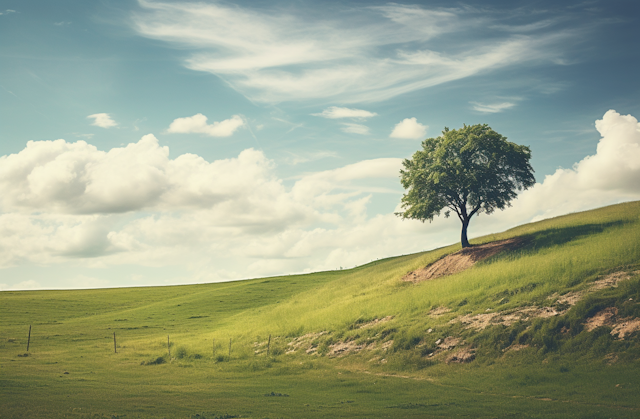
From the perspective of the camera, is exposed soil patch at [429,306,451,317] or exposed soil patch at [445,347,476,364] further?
exposed soil patch at [429,306,451,317]

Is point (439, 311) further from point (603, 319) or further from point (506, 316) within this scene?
point (603, 319)

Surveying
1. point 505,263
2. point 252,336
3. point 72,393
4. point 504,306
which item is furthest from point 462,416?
point 252,336

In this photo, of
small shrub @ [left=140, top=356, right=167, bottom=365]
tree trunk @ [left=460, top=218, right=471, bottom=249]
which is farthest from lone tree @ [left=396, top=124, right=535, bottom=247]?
small shrub @ [left=140, top=356, right=167, bottom=365]

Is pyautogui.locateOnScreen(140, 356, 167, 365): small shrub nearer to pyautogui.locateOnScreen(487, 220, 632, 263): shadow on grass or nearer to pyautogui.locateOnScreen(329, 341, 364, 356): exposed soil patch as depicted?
pyautogui.locateOnScreen(329, 341, 364, 356): exposed soil patch

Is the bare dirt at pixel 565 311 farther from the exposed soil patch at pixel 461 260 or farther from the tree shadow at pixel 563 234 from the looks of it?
the exposed soil patch at pixel 461 260

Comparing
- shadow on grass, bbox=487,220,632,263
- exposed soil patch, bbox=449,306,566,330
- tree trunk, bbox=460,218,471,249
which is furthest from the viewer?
tree trunk, bbox=460,218,471,249

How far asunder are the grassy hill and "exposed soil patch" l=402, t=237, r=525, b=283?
1.43 m

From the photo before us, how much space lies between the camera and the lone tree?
62562 millimetres

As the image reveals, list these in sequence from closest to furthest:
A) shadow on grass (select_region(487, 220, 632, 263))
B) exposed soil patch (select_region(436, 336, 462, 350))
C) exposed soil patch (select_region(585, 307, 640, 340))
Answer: exposed soil patch (select_region(585, 307, 640, 340)), exposed soil patch (select_region(436, 336, 462, 350)), shadow on grass (select_region(487, 220, 632, 263))

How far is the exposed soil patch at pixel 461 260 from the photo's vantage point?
60.7 metres

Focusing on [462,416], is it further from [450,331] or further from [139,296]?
[139,296]

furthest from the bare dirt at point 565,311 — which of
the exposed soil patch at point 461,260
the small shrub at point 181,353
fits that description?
the small shrub at point 181,353

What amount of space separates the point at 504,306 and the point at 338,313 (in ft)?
78.9

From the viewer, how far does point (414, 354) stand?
135ft
